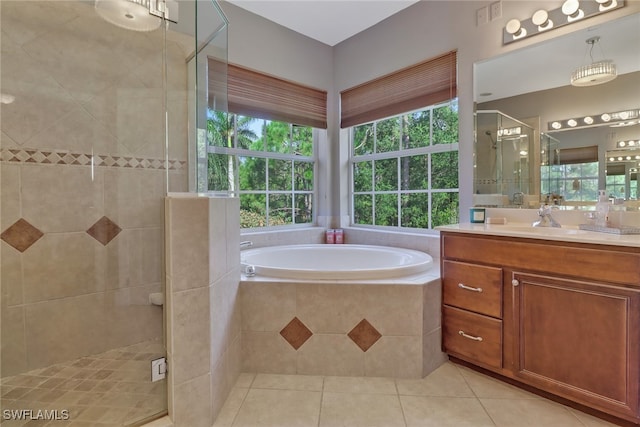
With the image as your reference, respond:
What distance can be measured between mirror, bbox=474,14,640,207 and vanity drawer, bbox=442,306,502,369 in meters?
0.86

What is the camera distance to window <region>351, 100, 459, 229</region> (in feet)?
8.35

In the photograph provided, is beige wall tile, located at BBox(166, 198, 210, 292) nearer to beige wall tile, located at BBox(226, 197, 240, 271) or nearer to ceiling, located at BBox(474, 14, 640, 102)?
beige wall tile, located at BBox(226, 197, 240, 271)

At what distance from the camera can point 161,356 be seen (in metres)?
1.37

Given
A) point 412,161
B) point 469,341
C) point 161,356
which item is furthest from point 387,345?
point 412,161

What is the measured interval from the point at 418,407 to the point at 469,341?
1.62 ft

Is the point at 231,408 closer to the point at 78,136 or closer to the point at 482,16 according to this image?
the point at 78,136

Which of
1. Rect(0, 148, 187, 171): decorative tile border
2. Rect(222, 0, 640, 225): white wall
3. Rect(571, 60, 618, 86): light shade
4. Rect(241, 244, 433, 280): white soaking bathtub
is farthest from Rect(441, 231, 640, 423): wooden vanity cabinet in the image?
Rect(0, 148, 187, 171): decorative tile border

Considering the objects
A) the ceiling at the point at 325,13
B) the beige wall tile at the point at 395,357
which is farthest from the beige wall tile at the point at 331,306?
the ceiling at the point at 325,13

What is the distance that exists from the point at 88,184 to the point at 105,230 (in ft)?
0.93

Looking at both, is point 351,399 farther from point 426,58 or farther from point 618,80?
point 426,58

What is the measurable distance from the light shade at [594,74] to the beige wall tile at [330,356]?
2016 mm

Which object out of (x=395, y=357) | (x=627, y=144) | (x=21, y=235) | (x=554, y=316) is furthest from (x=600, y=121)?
(x=21, y=235)

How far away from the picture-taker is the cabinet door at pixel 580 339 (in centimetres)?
128

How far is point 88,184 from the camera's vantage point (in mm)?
1822
